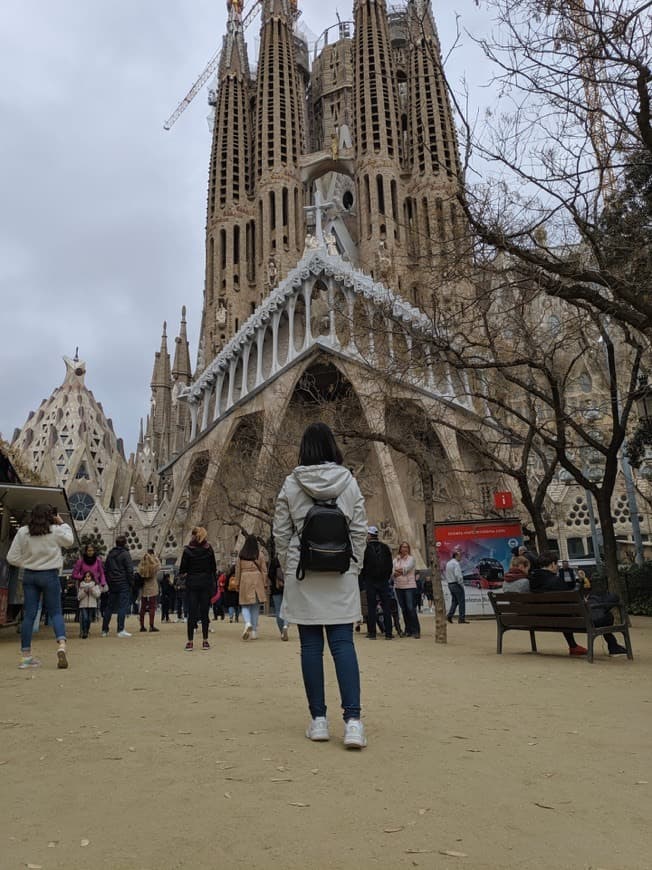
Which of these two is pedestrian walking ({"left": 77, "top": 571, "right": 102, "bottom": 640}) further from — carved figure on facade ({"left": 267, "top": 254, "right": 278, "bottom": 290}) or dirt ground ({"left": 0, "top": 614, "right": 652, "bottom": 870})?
carved figure on facade ({"left": 267, "top": 254, "right": 278, "bottom": 290})

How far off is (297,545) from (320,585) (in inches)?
9.2

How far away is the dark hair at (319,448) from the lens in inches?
141

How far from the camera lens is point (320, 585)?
11.3 ft

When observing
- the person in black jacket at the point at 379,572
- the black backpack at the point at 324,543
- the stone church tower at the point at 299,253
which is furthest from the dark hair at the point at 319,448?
the stone church tower at the point at 299,253

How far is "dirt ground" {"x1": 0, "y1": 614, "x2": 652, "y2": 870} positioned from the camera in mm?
2031

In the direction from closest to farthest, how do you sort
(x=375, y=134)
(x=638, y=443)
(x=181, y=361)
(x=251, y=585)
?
(x=251, y=585), (x=638, y=443), (x=375, y=134), (x=181, y=361)

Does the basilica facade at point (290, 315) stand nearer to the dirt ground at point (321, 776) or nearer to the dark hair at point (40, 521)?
the dark hair at point (40, 521)

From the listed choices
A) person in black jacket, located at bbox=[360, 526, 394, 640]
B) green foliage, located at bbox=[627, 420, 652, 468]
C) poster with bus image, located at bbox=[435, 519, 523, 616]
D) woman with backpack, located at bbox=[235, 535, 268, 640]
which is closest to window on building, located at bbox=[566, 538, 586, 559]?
green foliage, located at bbox=[627, 420, 652, 468]

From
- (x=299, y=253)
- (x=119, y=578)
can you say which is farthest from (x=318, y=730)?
(x=299, y=253)

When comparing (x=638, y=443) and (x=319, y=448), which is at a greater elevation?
(x=638, y=443)

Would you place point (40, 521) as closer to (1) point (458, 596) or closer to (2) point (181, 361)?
(1) point (458, 596)

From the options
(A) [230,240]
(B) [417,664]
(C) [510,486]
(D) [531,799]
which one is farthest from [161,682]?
(A) [230,240]

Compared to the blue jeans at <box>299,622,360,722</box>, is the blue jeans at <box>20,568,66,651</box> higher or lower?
higher

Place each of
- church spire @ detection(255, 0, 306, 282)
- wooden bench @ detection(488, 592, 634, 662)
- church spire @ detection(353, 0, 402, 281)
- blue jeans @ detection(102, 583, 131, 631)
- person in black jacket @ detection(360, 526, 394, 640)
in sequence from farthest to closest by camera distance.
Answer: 1. church spire @ detection(255, 0, 306, 282)
2. church spire @ detection(353, 0, 402, 281)
3. blue jeans @ detection(102, 583, 131, 631)
4. person in black jacket @ detection(360, 526, 394, 640)
5. wooden bench @ detection(488, 592, 634, 662)
